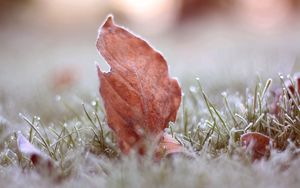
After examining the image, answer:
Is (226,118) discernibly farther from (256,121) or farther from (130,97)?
(130,97)

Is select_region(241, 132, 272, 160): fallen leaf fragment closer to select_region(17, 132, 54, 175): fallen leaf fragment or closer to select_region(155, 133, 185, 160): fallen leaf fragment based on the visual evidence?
select_region(155, 133, 185, 160): fallen leaf fragment

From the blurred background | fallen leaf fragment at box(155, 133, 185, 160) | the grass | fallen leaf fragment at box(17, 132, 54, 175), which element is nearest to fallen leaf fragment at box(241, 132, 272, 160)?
the grass

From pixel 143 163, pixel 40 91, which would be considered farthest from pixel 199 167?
pixel 40 91

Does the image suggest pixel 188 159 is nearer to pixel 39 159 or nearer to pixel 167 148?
pixel 167 148

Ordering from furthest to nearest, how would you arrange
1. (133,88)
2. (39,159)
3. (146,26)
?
(146,26), (133,88), (39,159)

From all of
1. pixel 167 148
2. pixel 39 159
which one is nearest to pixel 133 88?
pixel 167 148

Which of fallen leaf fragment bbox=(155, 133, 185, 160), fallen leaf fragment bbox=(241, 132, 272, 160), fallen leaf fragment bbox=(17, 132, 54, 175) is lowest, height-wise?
fallen leaf fragment bbox=(241, 132, 272, 160)

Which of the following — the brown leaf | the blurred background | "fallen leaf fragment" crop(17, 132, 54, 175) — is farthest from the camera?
the blurred background
